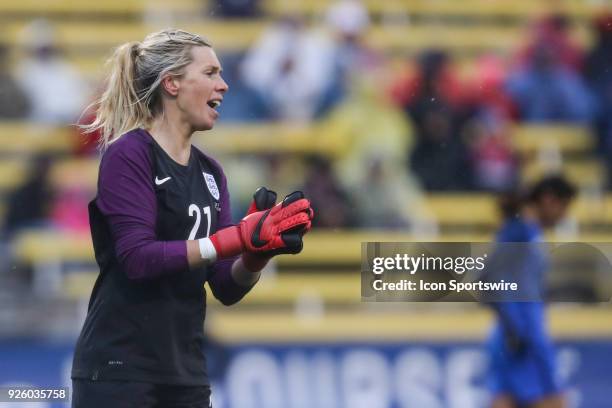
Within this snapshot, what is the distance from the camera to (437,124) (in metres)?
7.20

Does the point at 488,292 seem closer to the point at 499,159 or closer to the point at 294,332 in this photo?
the point at 294,332

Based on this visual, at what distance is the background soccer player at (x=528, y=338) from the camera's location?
5.27 metres

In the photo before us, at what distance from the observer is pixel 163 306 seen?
2830 millimetres

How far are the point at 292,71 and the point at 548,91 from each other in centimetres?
171

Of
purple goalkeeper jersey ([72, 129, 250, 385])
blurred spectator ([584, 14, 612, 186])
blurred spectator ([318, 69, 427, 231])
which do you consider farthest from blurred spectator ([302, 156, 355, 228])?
purple goalkeeper jersey ([72, 129, 250, 385])

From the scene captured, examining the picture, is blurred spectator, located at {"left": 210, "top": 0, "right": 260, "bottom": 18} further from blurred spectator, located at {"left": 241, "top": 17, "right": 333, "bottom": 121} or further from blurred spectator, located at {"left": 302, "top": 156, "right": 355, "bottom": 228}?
blurred spectator, located at {"left": 302, "top": 156, "right": 355, "bottom": 228}

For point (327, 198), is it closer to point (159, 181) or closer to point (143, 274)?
point (159, 181)

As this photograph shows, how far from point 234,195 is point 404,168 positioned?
3.55 ft

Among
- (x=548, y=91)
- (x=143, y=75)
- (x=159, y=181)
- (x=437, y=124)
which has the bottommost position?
(x=159, y=181)

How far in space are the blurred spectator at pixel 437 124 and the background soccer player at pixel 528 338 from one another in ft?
5.01

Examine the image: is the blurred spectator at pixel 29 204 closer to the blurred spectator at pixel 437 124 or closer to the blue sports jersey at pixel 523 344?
the blurred spectator at pixel 437 124

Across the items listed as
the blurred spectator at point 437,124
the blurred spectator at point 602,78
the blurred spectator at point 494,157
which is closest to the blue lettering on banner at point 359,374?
the blurred spectator at point 437,124

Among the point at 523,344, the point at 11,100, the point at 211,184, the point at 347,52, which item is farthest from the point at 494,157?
the point at 211,184

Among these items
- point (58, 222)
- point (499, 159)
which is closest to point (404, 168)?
point (499, 159)
